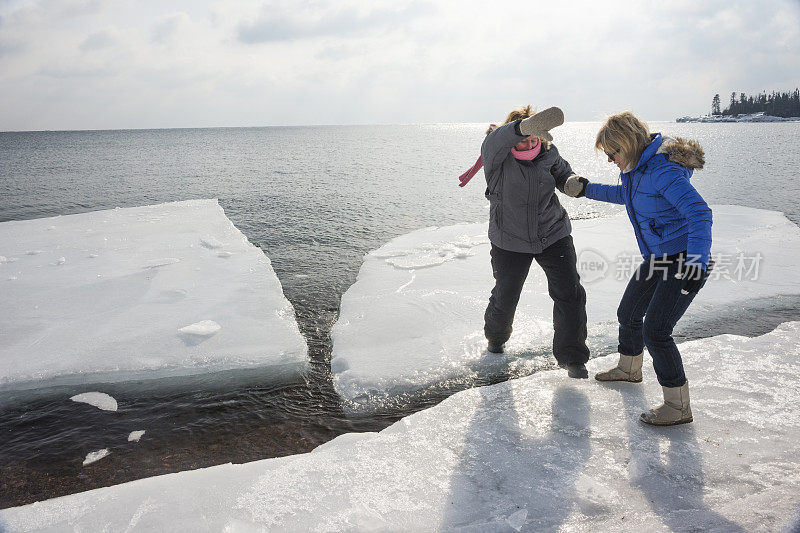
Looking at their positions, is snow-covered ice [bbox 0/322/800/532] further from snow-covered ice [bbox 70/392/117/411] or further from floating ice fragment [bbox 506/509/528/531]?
A: snow-covered ice [bbox 70/392/117/411]

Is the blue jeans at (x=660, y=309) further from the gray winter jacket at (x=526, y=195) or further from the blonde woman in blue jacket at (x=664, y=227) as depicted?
the gray winter jacket at (x=526, y=195)

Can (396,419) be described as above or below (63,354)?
below

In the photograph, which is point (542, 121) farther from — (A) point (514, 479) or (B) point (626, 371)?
(A) point (514, 479)

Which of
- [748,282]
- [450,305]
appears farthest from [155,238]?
[748,282]

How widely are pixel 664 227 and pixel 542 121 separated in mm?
1038

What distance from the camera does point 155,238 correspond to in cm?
923

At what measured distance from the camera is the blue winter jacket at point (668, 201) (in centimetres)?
263

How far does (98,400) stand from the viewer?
13.7 ft

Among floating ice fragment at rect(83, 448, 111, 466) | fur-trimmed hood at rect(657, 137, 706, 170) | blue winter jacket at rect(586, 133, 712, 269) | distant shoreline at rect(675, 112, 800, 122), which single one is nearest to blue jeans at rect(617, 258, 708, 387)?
blue winter jacket at rect(586, 133, 712, 269)

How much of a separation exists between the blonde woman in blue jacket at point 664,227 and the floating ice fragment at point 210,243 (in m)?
7.26

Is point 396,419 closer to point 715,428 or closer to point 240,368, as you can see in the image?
point 240,368

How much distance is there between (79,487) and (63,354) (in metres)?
1.89

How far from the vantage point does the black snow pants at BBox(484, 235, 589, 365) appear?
→ 3730 millimetres

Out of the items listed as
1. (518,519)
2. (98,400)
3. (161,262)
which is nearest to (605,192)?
(518,519)
